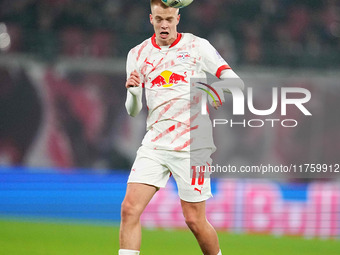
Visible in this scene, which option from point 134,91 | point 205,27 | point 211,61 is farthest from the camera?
point 205,27

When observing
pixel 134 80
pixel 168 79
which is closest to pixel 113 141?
pixel 168 79

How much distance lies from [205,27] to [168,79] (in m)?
8.56

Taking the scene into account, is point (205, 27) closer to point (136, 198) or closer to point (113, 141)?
point (113, 141)

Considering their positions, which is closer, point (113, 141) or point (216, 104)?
point (216, 104)

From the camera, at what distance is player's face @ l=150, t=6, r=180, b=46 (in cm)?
561

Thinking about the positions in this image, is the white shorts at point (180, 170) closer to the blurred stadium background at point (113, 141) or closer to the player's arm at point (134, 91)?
the player's arm at point (134, 91)

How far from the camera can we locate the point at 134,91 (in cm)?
545

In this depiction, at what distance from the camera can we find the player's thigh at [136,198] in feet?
17.6

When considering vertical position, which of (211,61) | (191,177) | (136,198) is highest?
(211,61)

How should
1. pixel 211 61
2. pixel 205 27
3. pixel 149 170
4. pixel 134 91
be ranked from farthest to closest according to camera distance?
pixel 205 27 < pixel 211 61 < pixel 149 170 < pixel 134 91

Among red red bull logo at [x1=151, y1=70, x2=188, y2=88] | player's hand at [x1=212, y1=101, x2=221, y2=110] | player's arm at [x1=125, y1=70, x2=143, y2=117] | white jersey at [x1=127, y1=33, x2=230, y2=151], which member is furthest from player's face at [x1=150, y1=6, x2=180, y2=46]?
player's hand at [x1=212, y1=101, x2=221, y2=110]

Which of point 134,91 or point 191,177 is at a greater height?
point 134,91

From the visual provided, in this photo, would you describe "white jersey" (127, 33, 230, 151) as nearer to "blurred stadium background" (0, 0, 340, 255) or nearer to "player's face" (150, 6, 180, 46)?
"player's face" (150, 6, 180, 46)

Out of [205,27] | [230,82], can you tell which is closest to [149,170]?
[230,82]
